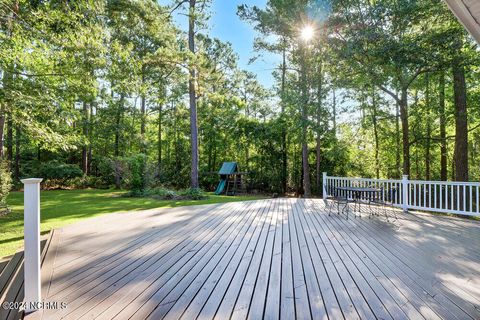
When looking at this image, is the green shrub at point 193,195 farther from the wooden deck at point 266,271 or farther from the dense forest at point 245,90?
the wooden deck at point 266,271

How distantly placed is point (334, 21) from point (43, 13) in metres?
8.43

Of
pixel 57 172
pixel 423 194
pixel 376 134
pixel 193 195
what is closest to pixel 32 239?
pixel 193 195

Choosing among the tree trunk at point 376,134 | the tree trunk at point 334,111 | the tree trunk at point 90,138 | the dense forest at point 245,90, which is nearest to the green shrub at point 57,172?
the dense forest at point 245,90

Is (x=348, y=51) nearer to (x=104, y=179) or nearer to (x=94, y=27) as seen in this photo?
(x=94, y=27)

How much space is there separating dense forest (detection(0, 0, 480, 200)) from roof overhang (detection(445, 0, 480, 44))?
5.32 metres

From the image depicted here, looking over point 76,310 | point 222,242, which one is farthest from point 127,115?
point 76,310

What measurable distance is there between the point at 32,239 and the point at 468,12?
3452mm

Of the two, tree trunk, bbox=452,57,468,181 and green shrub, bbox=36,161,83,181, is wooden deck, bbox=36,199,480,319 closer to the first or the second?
tree trunk, bbox=452,57,468,181

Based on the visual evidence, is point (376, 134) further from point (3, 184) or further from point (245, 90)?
point (3, 184)

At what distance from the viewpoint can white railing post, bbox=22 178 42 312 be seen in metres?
1.81

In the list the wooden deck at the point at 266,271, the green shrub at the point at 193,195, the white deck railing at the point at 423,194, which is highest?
the white deck railing at the point at 423,194

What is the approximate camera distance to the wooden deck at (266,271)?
1.94m

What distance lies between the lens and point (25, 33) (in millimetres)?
4516

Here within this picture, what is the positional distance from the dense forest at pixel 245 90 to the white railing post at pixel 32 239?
3921mm
